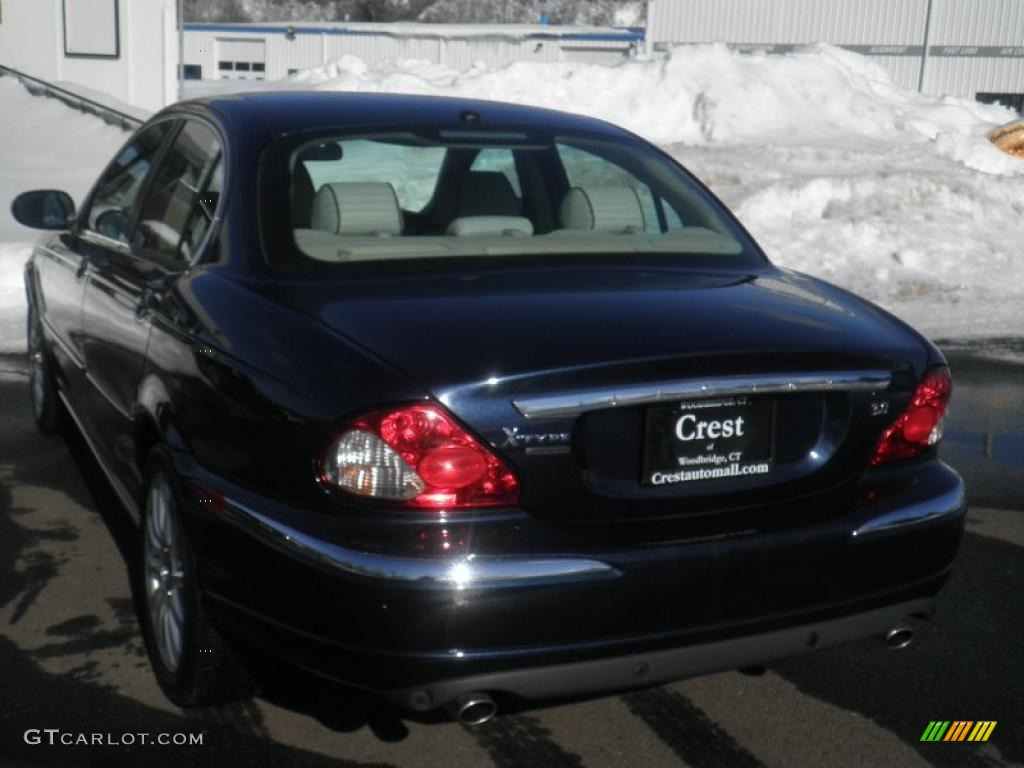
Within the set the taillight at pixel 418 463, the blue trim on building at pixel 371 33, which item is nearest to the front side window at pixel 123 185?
the taillight at pixel 418 463

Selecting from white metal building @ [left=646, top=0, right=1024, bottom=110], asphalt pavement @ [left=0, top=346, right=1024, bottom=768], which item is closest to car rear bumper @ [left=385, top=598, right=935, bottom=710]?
asphalt pavement @ [left=0, top=346, right=1024, bottom=768]

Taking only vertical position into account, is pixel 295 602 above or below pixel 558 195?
below

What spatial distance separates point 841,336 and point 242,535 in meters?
1.48

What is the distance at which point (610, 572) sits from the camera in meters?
2.94

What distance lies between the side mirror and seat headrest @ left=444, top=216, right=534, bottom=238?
7.63ft

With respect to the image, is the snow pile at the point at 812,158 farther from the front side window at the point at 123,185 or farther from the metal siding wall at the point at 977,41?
the metal siding wall at the point at 977,41

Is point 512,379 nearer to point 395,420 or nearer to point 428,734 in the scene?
point 395,420

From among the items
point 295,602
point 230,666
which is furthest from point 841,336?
point 230,666

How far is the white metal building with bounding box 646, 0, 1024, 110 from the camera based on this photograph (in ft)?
117

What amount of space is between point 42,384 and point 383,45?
1424 inches

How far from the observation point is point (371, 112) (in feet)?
13.9

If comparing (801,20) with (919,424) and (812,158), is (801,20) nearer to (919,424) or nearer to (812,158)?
(812,158)

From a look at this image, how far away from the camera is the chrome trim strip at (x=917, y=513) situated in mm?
3213

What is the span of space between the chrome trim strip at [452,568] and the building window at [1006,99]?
36.7 m
